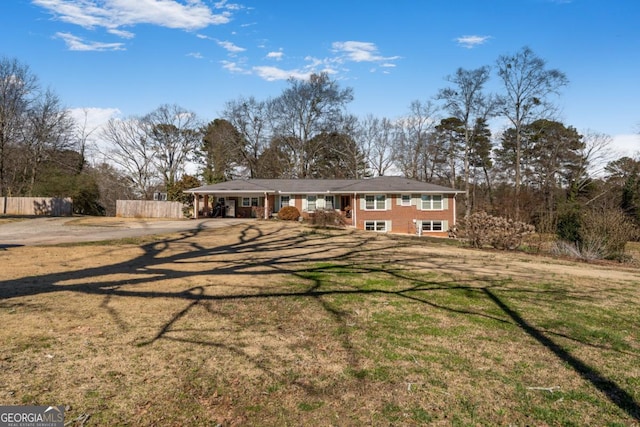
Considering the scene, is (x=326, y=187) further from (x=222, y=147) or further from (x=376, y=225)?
(x=222, y=147)

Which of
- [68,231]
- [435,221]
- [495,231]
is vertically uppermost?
[435,221]

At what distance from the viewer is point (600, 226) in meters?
15.3

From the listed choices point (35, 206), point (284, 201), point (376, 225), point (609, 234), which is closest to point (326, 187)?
point (284, 201)

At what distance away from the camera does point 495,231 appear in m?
16.8

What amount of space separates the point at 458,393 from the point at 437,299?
3557 millimetres

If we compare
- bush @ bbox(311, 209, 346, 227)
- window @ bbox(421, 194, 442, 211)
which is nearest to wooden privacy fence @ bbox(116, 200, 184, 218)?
bush @ bbox(311, 209, 346, 227)

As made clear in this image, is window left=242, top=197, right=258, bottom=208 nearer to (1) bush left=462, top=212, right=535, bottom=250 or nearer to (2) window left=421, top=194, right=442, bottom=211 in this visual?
(2) window left=421, top=194, right=442, bottom=211

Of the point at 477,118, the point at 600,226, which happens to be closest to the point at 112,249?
the point at 600,226

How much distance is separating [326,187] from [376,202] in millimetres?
4590

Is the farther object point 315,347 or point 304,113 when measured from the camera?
point 304,113

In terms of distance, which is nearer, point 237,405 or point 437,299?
point 237,405

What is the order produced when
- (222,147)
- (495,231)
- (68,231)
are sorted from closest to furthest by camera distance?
(495,231) → (68,231) → (222,147)

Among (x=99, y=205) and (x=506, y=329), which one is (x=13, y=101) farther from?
(x=506, y=329)

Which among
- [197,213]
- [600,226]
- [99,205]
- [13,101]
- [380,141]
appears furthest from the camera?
[380,141]
